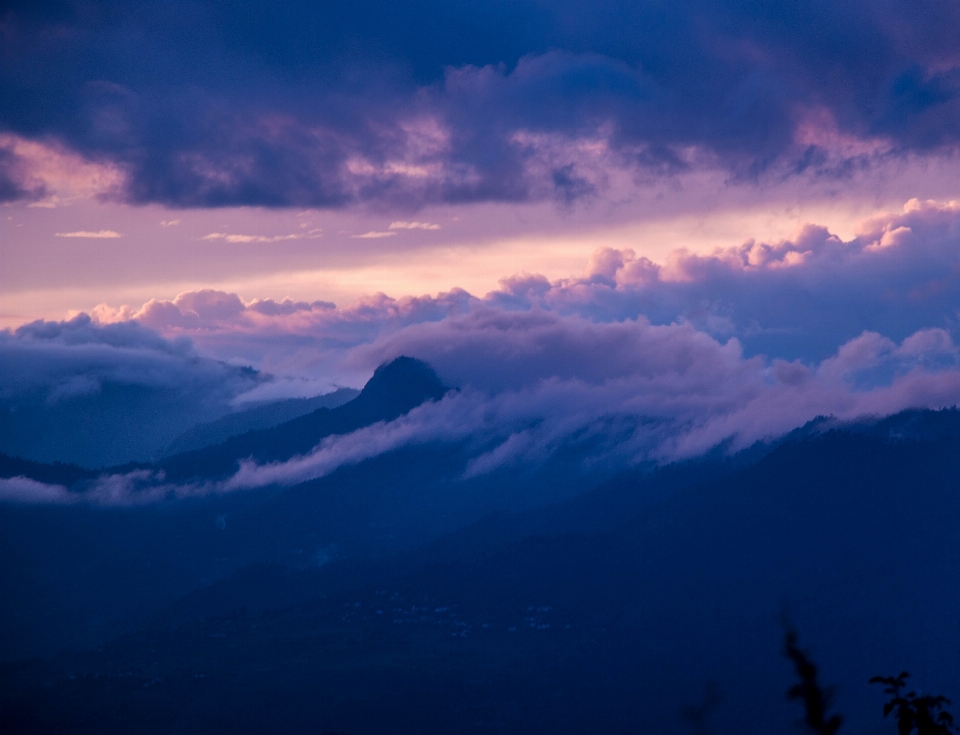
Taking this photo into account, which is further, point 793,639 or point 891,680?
point 891,680

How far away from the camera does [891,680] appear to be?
118 feet

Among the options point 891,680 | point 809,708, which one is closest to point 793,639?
point 809,708

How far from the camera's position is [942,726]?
117ft

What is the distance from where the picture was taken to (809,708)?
2722cm

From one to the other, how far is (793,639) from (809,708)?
261 centimetres

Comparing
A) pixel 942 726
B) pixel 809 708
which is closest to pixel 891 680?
pixel 942 726

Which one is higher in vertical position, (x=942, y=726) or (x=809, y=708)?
(x=809, y=708)

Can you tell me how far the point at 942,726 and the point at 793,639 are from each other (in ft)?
46.6

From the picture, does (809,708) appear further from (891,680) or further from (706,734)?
(891,680)

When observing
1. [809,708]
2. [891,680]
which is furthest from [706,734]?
[891,680]

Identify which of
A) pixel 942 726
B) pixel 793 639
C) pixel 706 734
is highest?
pixel 793 639

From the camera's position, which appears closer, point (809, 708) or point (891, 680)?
point (809, 708)

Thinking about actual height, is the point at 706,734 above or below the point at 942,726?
above

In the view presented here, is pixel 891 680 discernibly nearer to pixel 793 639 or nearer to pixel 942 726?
pixel 942 726
